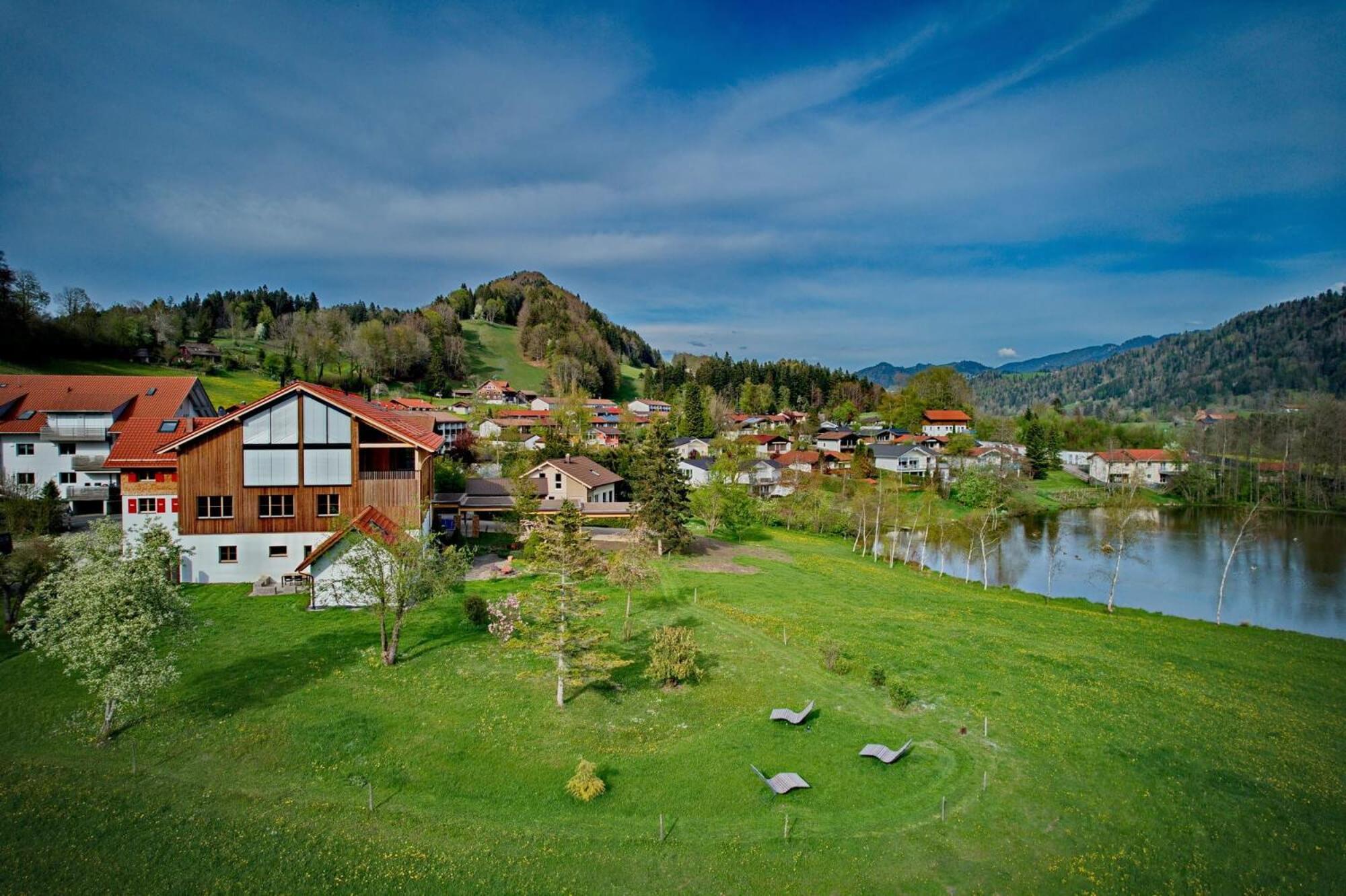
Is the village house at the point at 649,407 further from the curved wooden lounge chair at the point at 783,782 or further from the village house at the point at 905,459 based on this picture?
the curved wooden lounge chair at the point at 783,782

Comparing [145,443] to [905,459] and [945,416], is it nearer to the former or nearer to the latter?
[905,459]

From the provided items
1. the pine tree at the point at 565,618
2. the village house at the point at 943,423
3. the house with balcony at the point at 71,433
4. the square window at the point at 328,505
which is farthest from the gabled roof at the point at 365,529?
the village house at the point at 943,423

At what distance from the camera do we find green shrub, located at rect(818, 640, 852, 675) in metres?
19.2

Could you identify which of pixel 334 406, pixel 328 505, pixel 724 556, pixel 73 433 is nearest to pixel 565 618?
pixel 328 505

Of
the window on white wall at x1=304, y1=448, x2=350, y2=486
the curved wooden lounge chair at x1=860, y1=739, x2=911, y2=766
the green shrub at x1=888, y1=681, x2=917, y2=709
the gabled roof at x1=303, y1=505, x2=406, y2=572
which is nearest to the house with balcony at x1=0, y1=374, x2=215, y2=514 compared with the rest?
the window on white wall at x1=304, y1=448, x2=350, y2=486

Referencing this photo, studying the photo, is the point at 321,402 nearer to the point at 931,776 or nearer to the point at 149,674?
the point at 149,674

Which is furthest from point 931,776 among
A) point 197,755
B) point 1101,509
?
point 1101,509

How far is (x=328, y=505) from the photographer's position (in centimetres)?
2761

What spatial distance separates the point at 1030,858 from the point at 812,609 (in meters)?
15.1

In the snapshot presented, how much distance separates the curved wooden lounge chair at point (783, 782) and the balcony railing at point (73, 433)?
154 ft

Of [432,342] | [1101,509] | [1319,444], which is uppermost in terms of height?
[432,342]

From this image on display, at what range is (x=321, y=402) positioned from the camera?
2731 cm

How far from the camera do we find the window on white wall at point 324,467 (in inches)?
1080

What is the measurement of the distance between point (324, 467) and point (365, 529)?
4564 millimetres
